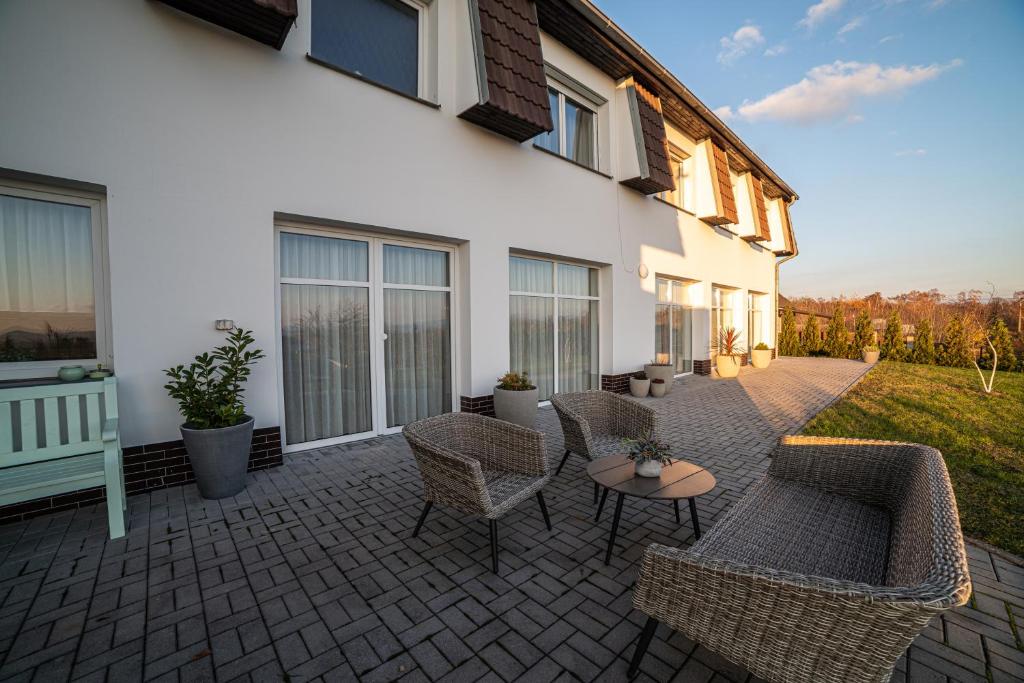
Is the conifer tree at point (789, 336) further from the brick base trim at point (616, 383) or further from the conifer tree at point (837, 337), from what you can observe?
the brick base trim at point (616, 383)

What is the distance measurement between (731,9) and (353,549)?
12.3 m

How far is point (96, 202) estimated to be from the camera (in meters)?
3.61

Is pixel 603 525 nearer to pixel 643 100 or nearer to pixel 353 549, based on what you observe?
pixel 353 549

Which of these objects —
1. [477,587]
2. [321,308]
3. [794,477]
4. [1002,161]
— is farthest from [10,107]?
[1002,161]

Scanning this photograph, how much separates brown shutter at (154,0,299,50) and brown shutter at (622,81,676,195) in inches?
241

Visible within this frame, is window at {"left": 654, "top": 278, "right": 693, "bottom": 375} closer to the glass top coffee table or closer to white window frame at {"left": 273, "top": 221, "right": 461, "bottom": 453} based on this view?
white window frame at {"left": 273, "top": 221, "right": 461, "bottom": 453}

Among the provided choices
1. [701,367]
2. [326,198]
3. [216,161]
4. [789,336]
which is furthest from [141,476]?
[789,336]

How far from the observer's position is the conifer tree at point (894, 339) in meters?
15.6

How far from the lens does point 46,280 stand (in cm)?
347

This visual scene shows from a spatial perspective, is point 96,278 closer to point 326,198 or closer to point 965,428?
point 326,198

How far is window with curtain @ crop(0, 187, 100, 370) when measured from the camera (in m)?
3.34

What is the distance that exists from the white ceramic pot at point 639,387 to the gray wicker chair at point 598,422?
4.27m

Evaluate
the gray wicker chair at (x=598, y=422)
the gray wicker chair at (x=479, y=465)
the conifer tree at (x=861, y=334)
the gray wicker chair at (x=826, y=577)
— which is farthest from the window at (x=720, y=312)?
the gray wicker chair at (x=479, y=465)

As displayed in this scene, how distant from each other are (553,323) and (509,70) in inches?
155
